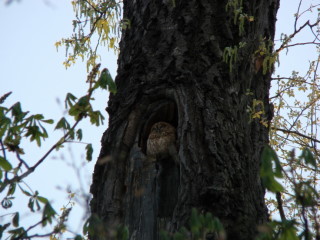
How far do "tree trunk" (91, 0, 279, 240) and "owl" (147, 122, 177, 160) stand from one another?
41 mm

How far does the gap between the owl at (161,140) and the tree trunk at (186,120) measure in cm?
4

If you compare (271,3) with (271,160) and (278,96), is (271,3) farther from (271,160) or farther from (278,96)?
(271,160)

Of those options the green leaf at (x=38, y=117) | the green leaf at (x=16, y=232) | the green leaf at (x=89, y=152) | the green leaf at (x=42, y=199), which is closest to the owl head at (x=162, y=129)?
the green leaf at (x=89, y=152)

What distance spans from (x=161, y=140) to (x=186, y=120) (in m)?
0.29

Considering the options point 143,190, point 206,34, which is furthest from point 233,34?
point 143,190

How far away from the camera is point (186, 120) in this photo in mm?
3209

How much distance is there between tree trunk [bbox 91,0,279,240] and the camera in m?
3.03

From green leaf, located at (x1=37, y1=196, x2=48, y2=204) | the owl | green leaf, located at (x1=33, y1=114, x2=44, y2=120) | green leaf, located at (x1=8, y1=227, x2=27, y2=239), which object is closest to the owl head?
the owl

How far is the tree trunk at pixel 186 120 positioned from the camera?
303 cm

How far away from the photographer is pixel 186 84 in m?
3.35

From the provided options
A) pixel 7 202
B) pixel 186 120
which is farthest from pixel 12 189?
pixel 186 120

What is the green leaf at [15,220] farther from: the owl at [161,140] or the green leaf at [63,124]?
the owl at [161,140]

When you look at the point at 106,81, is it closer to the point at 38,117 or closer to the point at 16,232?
the point at 38,117

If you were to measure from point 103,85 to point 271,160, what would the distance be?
89 cm
